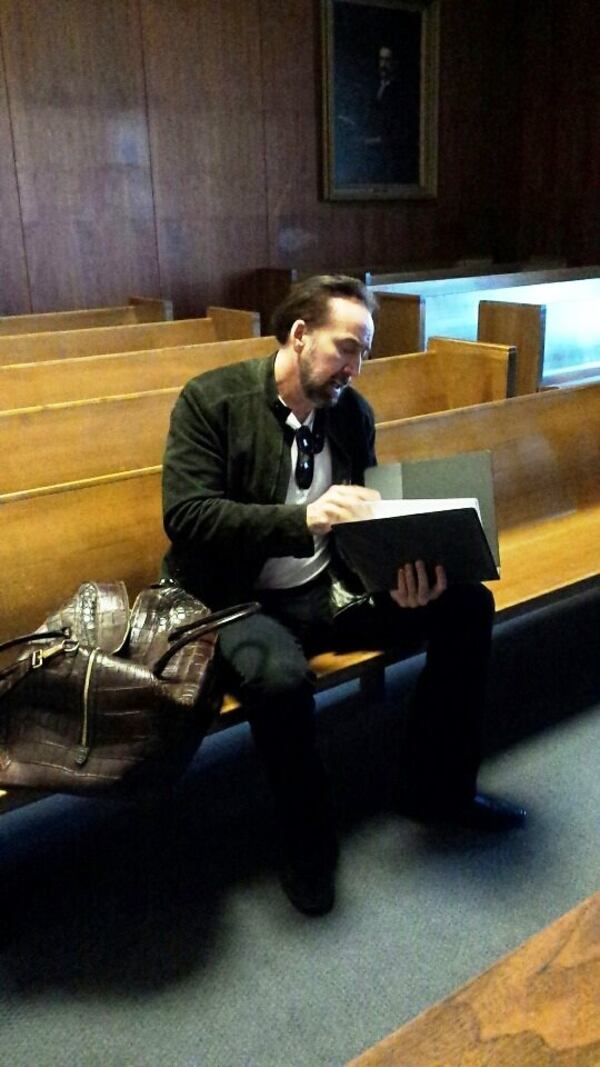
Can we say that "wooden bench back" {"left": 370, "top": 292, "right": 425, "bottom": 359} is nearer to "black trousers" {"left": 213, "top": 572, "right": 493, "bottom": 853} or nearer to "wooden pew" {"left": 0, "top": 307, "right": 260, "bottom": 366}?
"wooden pew" {"left": 0, "top": 307, "right": 260, "bottom": 366}

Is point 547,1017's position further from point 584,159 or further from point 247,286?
point 584,159

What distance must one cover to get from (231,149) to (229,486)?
3448 mm

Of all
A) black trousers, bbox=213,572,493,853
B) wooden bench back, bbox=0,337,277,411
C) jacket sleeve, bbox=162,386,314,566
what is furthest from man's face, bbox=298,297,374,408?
wooden bench back, bbox=0,337,277,411

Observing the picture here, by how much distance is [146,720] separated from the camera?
154 cm

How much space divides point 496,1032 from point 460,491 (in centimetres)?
111

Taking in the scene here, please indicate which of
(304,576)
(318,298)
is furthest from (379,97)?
(304,576)

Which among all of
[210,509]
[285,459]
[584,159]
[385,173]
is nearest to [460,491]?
[285,459]

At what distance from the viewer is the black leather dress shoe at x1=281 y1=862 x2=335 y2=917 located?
182 centimetres

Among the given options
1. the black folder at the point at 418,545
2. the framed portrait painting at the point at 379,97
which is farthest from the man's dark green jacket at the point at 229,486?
the framed portrait painting at the point at 379,97

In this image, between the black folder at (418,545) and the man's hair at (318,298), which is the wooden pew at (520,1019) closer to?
the black folder at (418,545)

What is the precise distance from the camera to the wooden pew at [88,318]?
153 inches

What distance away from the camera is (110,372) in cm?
299

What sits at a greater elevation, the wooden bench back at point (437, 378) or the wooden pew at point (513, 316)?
the wooden pew at point (513, 316)

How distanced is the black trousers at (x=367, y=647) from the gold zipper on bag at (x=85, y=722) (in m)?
0.33
